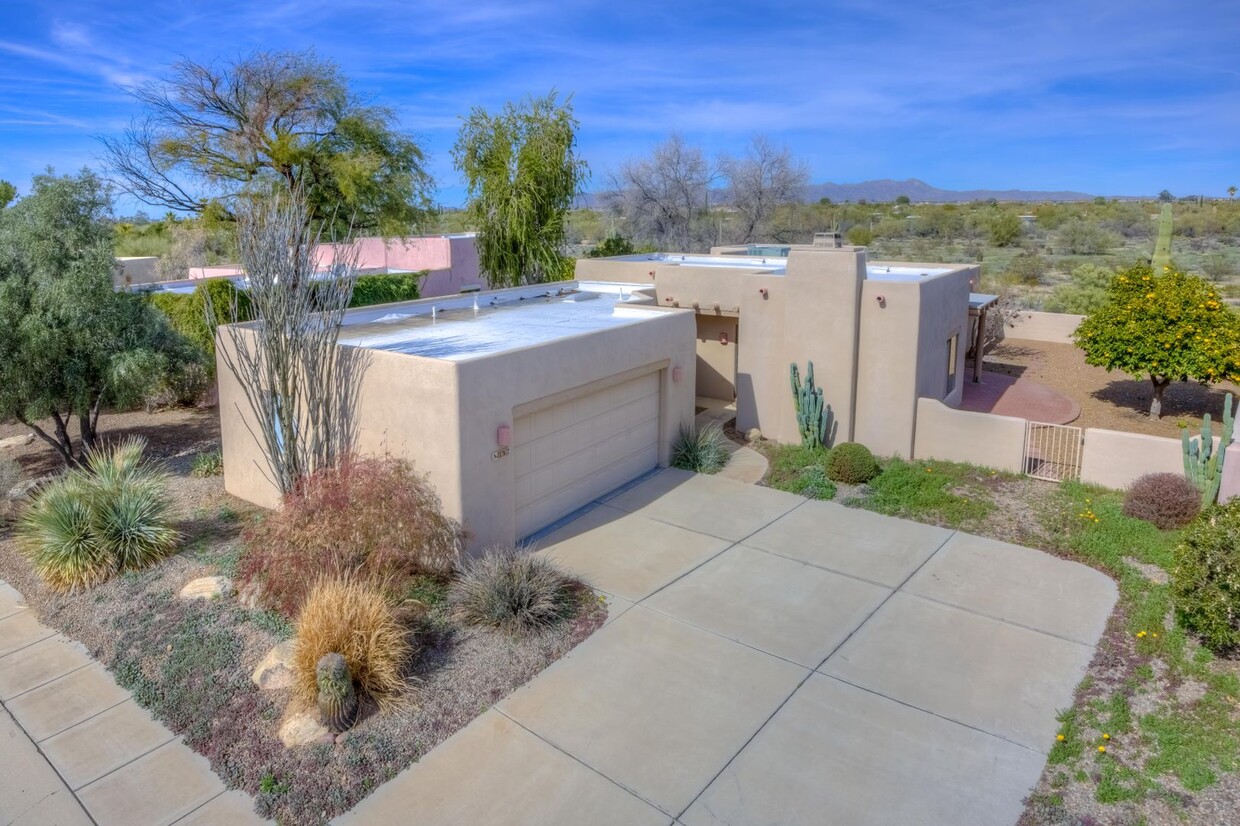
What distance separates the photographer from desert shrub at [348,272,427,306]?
85.3 feet

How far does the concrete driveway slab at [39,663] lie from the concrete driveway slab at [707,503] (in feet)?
24.2

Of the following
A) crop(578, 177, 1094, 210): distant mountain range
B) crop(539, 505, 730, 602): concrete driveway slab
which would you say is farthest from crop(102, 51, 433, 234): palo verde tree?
crop(578, 177, 1094, 210): distant mountain range

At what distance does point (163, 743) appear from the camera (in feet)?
24.3

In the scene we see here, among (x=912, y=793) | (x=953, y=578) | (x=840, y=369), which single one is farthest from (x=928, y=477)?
(x=912, y=793)

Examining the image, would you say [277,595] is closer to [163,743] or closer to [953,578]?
[163,743]

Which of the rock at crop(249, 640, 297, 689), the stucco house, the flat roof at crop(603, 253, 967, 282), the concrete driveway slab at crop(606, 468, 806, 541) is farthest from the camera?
the flat roof at crop(603, 253, 967, 282)

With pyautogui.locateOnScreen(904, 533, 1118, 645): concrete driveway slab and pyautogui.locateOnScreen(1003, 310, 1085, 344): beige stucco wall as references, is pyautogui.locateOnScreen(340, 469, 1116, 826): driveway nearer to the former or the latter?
pyautogui.locateOnScreen(904, 533, 1118, 645): concrete driveway slab

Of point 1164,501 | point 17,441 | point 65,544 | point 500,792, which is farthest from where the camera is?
point 17,441

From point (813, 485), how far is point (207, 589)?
363 inches

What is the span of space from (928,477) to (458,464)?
8.24 metres

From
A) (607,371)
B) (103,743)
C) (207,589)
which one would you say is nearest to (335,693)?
(103,743)

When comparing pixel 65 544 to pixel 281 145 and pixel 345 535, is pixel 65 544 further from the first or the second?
pixel 281 145

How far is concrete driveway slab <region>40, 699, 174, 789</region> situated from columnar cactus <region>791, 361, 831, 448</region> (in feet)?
37.9

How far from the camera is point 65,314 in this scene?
12617 millimetres
